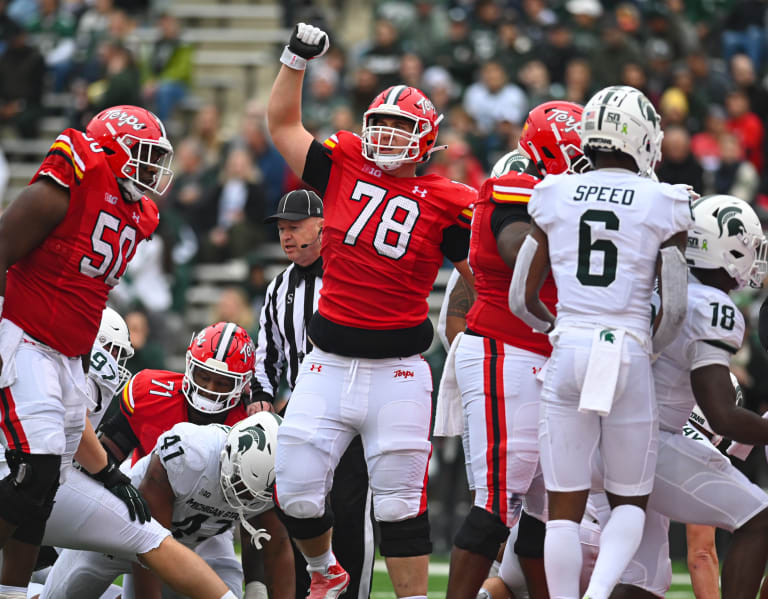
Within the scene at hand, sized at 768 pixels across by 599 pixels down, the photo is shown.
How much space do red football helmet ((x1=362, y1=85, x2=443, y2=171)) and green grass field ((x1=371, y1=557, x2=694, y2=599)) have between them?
3.11 meters

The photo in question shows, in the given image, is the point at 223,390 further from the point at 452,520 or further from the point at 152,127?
the point at 452,520

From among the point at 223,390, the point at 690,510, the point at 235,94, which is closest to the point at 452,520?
the point at 223,390

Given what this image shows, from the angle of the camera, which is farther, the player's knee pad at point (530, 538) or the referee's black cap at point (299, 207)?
the referee's black cap at point (299, 207)

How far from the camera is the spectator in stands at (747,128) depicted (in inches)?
492

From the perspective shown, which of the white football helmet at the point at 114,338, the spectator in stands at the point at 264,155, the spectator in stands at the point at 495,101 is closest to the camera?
the white football helmet at the point at 114,338

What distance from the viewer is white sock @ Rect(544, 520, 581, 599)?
4.74 metres

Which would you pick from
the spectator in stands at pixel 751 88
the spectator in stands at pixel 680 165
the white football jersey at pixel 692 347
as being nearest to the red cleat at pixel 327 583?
the white football jersey at pixel 692 347

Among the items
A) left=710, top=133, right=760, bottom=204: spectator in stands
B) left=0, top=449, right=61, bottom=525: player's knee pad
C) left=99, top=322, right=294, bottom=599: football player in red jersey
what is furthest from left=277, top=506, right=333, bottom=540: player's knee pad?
left=710, top=133, right=760, bottom=204: spectator in stands

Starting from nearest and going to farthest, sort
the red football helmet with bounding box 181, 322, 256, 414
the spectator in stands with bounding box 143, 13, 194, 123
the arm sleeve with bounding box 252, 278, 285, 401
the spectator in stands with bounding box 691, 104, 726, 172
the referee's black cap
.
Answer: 1. the red football helmet with bounding box 181, 322, 256, 414
2. the referee's black cap
3. the arm sleeve with bounding box 252, 278, 285, 401
4. the spectator in stands with bounding box 691, 104, 726, 172
5. the spectator in stands with bounding box 143, 13, 194, 123

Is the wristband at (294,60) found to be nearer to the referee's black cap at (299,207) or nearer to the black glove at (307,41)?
the black glove at (307,41)

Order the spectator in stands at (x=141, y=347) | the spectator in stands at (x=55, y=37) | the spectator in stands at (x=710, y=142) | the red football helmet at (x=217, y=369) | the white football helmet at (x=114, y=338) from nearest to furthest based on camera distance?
the red football helmet at (x=217, y=369)
the white football helmet at (x=114, y=338)
the spectator in stands at (x=141, y=347)
the spectator in stands at (x=710, y=142)
the spectator in stands at (x=55, y=37)

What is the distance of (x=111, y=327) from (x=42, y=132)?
29.9 feet

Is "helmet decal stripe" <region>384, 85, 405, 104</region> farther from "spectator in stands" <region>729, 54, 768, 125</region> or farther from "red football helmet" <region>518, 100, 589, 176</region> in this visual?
"spectator in stands" <region>729, 54, 768, 125</region>

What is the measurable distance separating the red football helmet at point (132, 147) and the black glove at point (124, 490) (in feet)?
3.65
